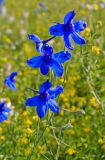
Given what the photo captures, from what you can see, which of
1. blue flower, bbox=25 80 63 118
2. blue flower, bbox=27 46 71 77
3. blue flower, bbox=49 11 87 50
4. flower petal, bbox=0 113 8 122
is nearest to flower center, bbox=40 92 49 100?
blue flower, bbox=25 80 63 118

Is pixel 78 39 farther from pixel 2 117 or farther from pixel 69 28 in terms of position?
pixel 2 117

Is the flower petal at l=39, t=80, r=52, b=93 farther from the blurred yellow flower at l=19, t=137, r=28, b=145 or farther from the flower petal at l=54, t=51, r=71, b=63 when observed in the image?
the blurred yellow flower at l=19, t=137, r=28, b=145

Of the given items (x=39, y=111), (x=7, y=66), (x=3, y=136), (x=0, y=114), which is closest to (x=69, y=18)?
(x=39, y=111)

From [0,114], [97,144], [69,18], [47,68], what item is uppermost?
[69,18]

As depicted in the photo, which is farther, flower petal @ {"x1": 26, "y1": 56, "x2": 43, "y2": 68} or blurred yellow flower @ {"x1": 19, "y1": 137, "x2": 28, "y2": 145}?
blurred yellow flower @ {"x1": 19, "y1": 137, "x2": 28, "y2": 145}

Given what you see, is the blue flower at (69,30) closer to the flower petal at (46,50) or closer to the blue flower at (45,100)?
the flower petal at (46,50)

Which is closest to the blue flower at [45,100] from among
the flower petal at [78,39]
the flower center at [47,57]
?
the flower center at [47,57]

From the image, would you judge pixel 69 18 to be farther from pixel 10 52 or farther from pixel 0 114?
pixel 10 52
